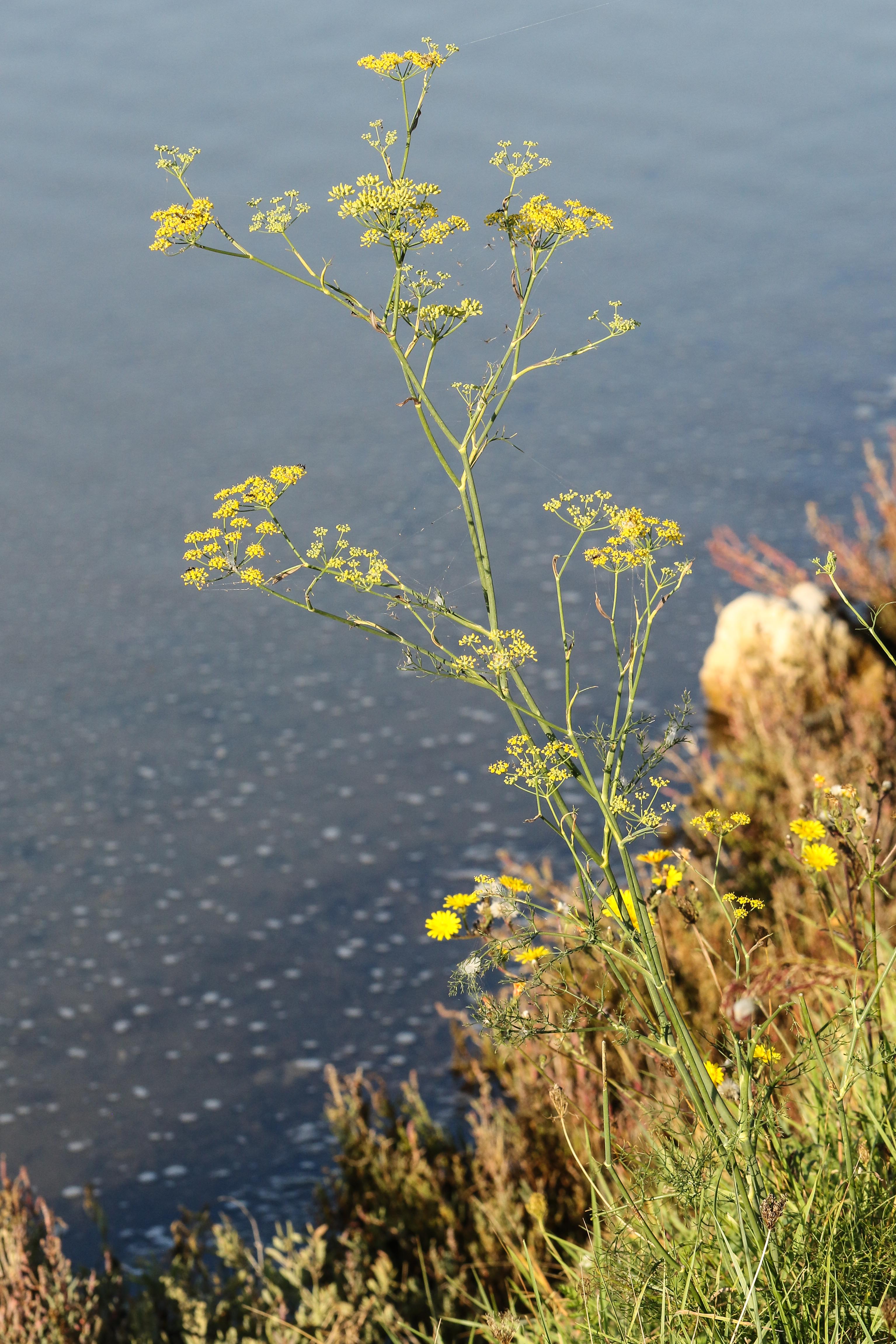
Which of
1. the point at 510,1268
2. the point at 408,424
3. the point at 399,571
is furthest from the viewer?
the point at 408,424

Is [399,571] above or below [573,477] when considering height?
below

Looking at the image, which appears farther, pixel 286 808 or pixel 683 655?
pixel 683 655

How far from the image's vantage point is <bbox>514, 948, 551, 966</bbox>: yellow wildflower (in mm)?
1525

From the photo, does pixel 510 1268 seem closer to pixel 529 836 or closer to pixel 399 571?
pixel 529 836

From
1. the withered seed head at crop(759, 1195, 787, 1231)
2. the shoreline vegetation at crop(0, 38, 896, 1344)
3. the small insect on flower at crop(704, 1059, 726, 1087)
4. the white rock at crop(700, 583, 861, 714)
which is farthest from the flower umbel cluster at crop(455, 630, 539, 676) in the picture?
the white rock at crop(700, 583, 861, 714)

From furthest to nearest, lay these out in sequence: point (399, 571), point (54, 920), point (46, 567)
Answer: point (46, 567) < point (399, 571) < point (54, 920)

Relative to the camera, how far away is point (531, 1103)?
3.31 m

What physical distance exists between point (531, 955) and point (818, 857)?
464mm

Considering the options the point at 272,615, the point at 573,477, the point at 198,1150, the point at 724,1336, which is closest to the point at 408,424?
the point at 573,477

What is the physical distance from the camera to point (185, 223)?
1.48 metres

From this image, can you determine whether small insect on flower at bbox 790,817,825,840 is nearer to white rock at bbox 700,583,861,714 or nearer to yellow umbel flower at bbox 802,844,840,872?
yellow umbel flower at bbox 802,844,840,872

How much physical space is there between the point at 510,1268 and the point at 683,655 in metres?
3.98

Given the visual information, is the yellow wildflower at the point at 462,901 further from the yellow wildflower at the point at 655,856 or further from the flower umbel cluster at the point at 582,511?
the flower umbel cluster at the point at 582,511

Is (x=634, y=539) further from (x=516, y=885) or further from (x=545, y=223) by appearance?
(x=516, y=885)
